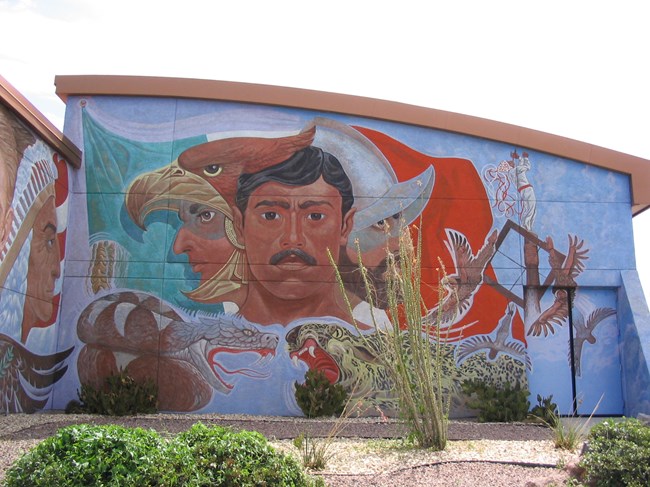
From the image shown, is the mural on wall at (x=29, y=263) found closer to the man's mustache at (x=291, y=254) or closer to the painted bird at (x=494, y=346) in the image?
the man's mustache at (x=291, y=254)

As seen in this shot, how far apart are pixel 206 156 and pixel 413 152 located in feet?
14.1

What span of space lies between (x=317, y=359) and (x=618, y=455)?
762cm

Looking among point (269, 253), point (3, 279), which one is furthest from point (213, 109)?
point (3, 279)

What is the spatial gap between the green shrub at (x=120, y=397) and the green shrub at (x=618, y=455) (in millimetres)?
8014

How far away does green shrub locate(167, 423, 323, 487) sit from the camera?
5.01m

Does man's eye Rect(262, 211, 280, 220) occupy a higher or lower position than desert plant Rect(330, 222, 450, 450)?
higher

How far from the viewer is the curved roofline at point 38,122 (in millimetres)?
10891

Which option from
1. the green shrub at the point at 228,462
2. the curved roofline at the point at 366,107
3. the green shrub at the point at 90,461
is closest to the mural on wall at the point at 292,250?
the curved roofline at the point at 366,107

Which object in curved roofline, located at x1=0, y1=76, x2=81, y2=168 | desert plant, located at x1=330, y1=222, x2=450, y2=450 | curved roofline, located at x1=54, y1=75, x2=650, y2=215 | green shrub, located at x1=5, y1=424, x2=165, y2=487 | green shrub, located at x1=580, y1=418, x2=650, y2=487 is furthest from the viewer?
curved roofline, located at x1=54, y1=75, x2=650, y2=215

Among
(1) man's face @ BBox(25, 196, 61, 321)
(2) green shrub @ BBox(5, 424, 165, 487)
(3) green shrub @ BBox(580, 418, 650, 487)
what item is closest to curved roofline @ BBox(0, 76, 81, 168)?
(1) man's face @ BBox(25, 196, 61, 321)

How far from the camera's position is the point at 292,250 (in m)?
13.4

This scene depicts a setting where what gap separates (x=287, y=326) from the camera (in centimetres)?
1306

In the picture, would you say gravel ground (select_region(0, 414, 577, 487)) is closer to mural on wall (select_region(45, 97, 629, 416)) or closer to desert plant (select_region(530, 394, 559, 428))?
desert plant (select_region(530, 394, 559, 428))

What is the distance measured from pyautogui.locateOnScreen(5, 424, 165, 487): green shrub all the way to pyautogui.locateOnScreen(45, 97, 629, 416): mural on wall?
26.1 feet
